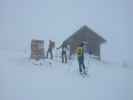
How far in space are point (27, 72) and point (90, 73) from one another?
4.68m

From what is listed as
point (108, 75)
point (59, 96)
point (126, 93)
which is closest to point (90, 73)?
point (108, 75)

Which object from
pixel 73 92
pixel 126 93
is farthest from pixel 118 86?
pixel 73 92

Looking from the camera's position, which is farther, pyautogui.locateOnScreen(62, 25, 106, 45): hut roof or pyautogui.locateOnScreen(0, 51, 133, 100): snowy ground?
pyautogui.locateOnScreen(62, 25, 106, 45): hut roof

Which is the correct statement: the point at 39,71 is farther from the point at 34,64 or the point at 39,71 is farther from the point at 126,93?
the point at 126,93

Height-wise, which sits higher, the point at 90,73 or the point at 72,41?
the point at 72,41

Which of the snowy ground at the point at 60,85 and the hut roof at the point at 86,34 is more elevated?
the hut roof at the point at 86,34

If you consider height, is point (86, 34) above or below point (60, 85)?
above

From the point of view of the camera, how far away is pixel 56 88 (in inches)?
689

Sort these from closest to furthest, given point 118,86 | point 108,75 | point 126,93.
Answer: point 126,93 < point 118,86 < point 108,75

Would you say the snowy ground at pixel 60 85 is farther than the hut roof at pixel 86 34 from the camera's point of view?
No

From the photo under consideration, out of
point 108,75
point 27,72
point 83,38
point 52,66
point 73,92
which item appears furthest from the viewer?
point 83,38

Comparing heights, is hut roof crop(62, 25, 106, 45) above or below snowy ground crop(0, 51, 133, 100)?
above

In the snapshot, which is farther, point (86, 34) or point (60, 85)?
point (86, 34)

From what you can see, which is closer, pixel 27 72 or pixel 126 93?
→ pixel 126 93
